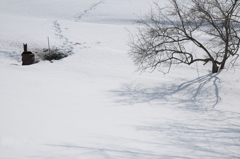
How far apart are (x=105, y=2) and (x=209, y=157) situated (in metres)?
20.8

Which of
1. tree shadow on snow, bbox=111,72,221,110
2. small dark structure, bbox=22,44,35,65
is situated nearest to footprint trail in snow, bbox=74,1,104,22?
small dark structure, bbox=22,44,35,65

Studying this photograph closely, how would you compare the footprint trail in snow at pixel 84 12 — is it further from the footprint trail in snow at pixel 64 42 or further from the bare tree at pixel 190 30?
the bare tree at pixel 190 30

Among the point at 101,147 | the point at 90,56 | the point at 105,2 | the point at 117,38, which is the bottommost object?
the point at 101,147

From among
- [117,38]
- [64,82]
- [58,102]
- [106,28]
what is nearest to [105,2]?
[106,28]

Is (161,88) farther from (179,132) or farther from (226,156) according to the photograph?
(226,156)

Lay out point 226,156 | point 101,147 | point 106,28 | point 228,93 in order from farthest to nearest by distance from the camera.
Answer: point 106,28, point 228,93, point 226,156, point 101,147

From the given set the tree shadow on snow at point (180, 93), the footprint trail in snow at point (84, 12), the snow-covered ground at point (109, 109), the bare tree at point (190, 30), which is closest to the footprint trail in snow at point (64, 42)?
the snow-covered ground at point (109, 109)

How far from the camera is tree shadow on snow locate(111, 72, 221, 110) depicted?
5582mm

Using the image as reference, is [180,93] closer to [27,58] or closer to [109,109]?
[109,109]

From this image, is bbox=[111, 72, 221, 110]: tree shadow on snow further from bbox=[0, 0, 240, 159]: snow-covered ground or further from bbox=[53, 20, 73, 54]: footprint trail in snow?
bbox=[53, 20, 73, 54]: footprint trail in snow

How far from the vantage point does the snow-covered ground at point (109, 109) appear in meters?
2.84

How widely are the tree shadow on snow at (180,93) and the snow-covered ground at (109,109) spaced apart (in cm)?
3

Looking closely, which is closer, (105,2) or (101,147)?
(101,147)

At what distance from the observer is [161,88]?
21.9 feet
